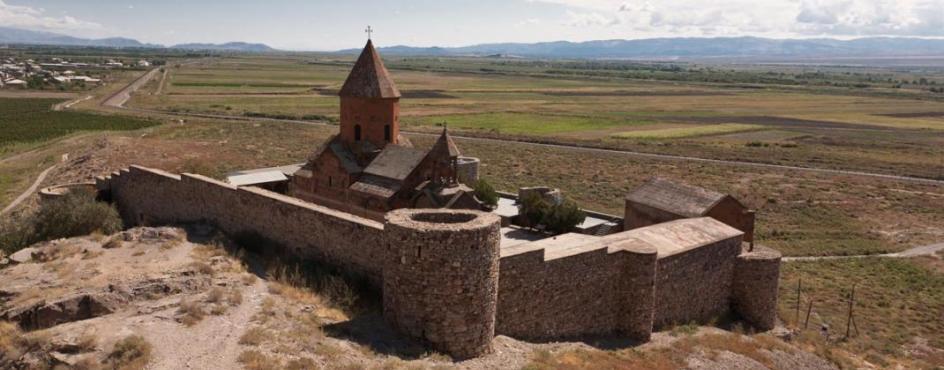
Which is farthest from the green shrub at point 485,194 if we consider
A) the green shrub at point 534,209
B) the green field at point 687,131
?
the green field at point 687,131

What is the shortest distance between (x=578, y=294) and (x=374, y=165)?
34.1 feet

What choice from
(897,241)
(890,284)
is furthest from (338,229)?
(897,241)

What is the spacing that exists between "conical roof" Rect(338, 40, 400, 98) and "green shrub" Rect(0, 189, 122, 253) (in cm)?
801

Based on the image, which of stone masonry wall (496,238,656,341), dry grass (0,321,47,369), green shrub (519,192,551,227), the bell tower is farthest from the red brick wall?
dry grass (0,321,47,369)

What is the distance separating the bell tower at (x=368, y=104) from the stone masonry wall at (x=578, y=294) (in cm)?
1089

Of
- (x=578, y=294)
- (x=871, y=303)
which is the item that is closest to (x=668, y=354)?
(x=578, y=294)

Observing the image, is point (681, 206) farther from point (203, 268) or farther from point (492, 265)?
point (203, 268)

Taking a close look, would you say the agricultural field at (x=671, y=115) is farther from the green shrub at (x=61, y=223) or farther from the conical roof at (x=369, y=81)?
the green shrub at (x=61, y=223)

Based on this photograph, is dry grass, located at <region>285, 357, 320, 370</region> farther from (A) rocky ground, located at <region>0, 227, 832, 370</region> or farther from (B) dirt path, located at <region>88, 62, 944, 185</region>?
(B) dirt path, located at <region>88, 62, 944, 185</region>

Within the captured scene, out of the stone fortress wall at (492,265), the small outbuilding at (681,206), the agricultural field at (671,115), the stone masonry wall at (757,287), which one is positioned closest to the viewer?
the stone fortress wall at (492,265)

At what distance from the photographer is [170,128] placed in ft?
180

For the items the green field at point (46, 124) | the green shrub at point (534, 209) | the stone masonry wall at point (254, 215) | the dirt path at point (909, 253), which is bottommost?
the dirt path at point (909, 253)

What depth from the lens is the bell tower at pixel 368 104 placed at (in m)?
22.2

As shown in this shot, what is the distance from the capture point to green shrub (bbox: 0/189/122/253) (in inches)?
655
